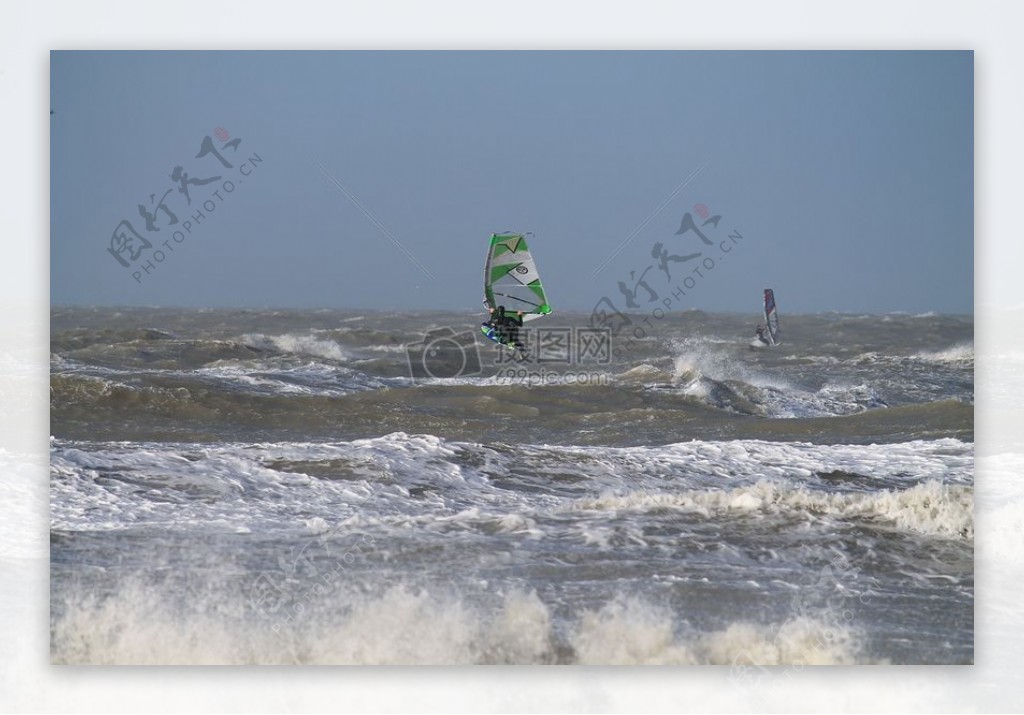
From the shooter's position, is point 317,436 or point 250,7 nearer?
point 250,7

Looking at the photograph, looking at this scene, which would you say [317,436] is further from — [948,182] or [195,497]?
[948,182]

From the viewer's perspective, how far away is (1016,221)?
204 inches

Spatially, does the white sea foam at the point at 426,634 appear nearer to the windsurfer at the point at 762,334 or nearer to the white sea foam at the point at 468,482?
the white sea foam at the point at 468,482

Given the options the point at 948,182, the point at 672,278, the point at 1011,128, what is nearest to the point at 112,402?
the point at 672,278

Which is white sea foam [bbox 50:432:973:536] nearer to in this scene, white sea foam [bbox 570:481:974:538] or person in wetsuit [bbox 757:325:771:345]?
white sea foam [bbox 570:481:974:538]

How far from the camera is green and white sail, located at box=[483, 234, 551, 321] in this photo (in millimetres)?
5215

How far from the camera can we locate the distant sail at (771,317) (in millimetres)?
5491

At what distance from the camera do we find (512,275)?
5266 mm

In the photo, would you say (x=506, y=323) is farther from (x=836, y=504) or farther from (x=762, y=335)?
(x=836, y=504)

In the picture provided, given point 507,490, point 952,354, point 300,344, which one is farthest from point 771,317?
point 300,344

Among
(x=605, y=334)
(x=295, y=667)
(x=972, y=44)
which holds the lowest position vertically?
(x=295, y=667)

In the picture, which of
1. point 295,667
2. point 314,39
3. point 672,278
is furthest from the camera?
point 672,278

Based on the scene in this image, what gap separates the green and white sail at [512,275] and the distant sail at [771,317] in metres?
1.14

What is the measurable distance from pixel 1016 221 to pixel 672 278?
167 cm
